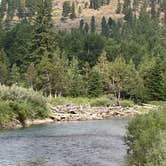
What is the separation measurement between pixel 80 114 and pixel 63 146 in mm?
31878

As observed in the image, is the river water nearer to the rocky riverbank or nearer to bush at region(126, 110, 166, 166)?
bush at region(126, 110, 166, 166)

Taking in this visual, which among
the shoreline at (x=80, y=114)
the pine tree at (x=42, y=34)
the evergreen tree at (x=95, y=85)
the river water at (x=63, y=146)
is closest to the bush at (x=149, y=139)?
the river water at (x=63, y=146)

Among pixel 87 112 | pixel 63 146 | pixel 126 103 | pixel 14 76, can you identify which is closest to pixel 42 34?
pixel 14 76

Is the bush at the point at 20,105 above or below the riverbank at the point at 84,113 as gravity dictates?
above

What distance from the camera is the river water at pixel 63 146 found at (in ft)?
120

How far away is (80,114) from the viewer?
76.4 m

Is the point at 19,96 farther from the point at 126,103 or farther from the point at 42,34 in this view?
the point at 42,34

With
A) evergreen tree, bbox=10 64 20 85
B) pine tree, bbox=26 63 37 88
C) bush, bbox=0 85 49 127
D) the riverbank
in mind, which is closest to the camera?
bush, bbox=0 85 49 127

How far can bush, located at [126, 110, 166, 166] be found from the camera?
23.4 meters

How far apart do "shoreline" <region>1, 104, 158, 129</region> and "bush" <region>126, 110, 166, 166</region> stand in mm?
27348

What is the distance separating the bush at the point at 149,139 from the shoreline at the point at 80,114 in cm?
2735

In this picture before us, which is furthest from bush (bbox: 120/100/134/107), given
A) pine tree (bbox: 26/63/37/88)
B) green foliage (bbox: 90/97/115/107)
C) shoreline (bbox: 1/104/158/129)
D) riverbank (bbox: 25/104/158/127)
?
pine tree (bbox: 26/63/37/88)

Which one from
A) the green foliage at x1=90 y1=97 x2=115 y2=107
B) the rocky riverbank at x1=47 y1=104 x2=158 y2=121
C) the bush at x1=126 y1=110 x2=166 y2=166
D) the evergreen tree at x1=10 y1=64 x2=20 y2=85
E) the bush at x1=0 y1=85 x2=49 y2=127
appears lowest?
the green foliage at x1=90 y1=97 x2=115 y2=107

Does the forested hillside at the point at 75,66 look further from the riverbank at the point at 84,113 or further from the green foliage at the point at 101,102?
the riverbank at the point at 84,113
